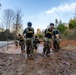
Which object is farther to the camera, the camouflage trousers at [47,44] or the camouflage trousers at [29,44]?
the camouflage trousers at [47,44]

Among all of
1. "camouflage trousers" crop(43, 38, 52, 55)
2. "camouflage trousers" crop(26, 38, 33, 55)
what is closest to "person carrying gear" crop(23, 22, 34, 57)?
"camouflage trousers" crop(26, 38, 33, 55)

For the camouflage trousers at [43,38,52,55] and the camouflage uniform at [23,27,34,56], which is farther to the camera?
the camouflage trousers at [43,38,52,55]

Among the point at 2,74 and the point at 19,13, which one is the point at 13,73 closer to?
the point at 2,74

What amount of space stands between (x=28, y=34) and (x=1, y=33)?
223ft

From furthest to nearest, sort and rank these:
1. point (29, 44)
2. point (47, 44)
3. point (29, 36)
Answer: point (47, 44) < point (29, 44) < point (29, 36)

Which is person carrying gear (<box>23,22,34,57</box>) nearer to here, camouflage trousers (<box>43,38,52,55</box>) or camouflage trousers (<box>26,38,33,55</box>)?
camouflage trousers (<box>26,38,33,55</box>)

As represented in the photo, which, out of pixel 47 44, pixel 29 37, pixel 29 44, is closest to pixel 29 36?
pixel 29 37

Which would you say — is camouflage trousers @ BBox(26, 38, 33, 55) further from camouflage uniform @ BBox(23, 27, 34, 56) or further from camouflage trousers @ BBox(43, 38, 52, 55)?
camouflage trousers @ BBox(43, 38, 52, 55)

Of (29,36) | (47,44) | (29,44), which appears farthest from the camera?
(47,44)

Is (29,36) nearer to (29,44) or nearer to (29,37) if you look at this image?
(29,37)

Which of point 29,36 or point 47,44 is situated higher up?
point 29,36

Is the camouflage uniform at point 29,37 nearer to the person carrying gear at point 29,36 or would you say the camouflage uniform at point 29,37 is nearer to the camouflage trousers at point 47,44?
the person carrying gear at point 29,36

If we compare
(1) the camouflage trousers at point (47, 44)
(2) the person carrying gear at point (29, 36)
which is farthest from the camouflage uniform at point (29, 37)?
(1) the camouflage trousers at point (47, 44)

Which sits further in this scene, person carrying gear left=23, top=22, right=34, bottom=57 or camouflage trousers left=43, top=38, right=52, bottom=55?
camouflage trousers left=43, top=38, right=52, bottom=55
